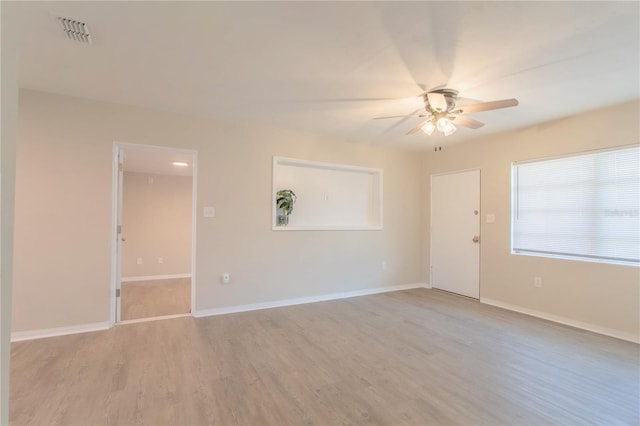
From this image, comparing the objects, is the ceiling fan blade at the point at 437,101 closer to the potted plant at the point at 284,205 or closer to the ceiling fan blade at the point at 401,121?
the ceiling fan blade at the point at 401,121

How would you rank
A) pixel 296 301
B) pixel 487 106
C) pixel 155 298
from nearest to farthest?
1. pixel 487 106
2. pixel 296 301
3. pixel 155 298

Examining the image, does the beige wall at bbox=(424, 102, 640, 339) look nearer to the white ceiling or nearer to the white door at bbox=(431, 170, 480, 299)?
the white door at bbox=(431, 170, 480, 299)

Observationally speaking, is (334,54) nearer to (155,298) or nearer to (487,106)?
(487,106)

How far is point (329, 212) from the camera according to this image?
16.1ft

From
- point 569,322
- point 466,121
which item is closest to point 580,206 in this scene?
point 569,322

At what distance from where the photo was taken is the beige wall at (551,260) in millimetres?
3053

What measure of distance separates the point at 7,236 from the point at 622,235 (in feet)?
15.9

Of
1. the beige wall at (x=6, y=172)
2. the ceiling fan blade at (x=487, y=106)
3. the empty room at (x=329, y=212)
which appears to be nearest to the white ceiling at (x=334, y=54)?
the empty room at (x=329, y=212)

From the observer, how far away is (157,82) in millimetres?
2686

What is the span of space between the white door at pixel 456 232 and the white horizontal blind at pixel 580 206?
1.91 ft

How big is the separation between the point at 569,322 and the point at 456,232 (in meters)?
1.83

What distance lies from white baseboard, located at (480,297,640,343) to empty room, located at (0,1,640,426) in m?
0.02

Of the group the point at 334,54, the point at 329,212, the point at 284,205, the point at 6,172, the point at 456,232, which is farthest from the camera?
the point at 329,212

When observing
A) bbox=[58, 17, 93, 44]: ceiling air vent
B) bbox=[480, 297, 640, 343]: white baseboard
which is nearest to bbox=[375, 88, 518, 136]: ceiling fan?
bbox=[480, 297, 640, 343]: white baseboard
